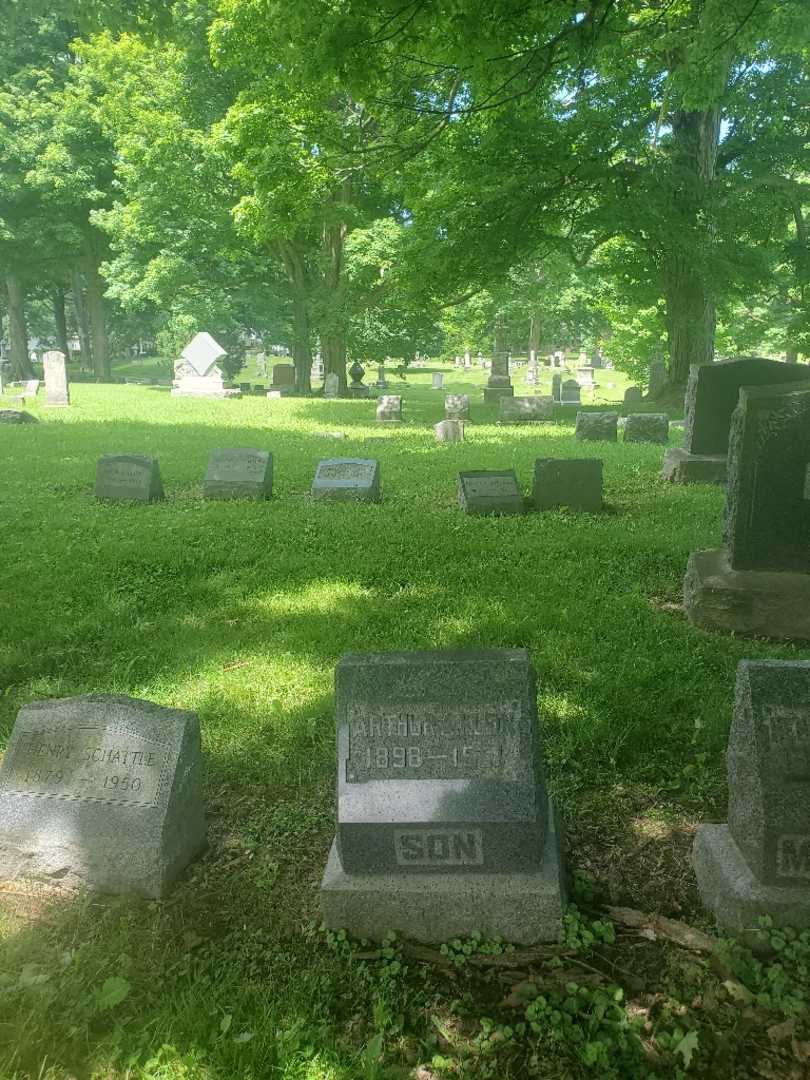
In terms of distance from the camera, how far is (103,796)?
3484mm

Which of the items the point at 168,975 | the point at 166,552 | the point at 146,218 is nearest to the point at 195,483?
the point at 166,552

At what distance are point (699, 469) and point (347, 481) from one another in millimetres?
5152

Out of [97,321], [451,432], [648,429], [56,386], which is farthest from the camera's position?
[97,321]

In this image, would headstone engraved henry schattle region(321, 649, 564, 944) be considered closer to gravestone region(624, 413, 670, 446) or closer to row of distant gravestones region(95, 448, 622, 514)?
row of distant gravestones region(95, 448, 622, 514)

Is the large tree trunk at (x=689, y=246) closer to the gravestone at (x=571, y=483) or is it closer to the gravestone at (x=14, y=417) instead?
the gravestone at (x=571, y=483)

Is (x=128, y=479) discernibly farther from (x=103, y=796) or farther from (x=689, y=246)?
(x=689, y=246)

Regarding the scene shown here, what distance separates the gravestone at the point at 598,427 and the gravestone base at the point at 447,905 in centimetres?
1423

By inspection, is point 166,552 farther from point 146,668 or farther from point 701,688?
point 701,688

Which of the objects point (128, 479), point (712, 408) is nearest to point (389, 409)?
point (712, 408)

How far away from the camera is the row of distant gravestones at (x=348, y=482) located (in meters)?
9.84

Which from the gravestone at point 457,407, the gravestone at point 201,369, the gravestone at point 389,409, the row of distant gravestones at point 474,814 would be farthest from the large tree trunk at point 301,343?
the row of distant gravestones at point 474,814

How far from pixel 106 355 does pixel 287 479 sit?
30416mm

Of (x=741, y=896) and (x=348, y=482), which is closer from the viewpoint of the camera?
(x=741, y=896)

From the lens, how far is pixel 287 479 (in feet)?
39.5
